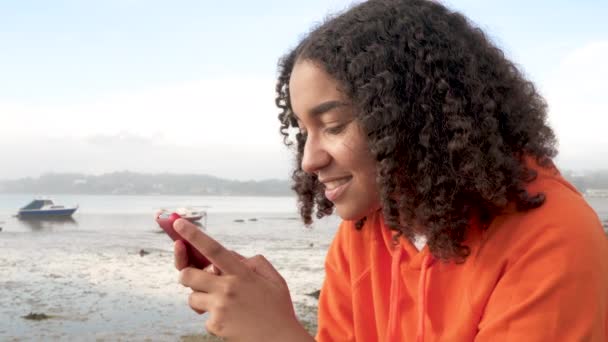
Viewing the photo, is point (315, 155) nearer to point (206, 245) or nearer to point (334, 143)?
point (334, 143)

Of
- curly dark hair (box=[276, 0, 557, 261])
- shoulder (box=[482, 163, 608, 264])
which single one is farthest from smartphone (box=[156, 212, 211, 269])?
shoulder (box=[482, 163, 608, 264])

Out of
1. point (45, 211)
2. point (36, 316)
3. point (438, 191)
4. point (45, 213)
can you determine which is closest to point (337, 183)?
point (438, 191)

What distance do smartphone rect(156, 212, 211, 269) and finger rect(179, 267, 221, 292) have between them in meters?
0.03

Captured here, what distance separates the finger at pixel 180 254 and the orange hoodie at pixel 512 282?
806 mm

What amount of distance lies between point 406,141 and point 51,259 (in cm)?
2404

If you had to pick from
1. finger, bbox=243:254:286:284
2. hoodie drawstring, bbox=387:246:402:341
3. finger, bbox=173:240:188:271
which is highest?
finger, bbox=173:240:188:271

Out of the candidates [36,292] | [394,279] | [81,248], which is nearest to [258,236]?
[81,248]

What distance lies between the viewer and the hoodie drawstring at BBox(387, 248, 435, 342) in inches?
83.8

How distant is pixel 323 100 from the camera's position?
210 cm

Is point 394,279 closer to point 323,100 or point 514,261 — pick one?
point 514,261

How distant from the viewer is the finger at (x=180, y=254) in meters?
1.94

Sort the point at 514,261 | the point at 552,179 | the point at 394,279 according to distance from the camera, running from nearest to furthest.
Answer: the point at 514,261 → the point at 552,179 → the point at 394,279

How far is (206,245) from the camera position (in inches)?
73.0

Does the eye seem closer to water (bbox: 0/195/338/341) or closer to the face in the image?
the face
